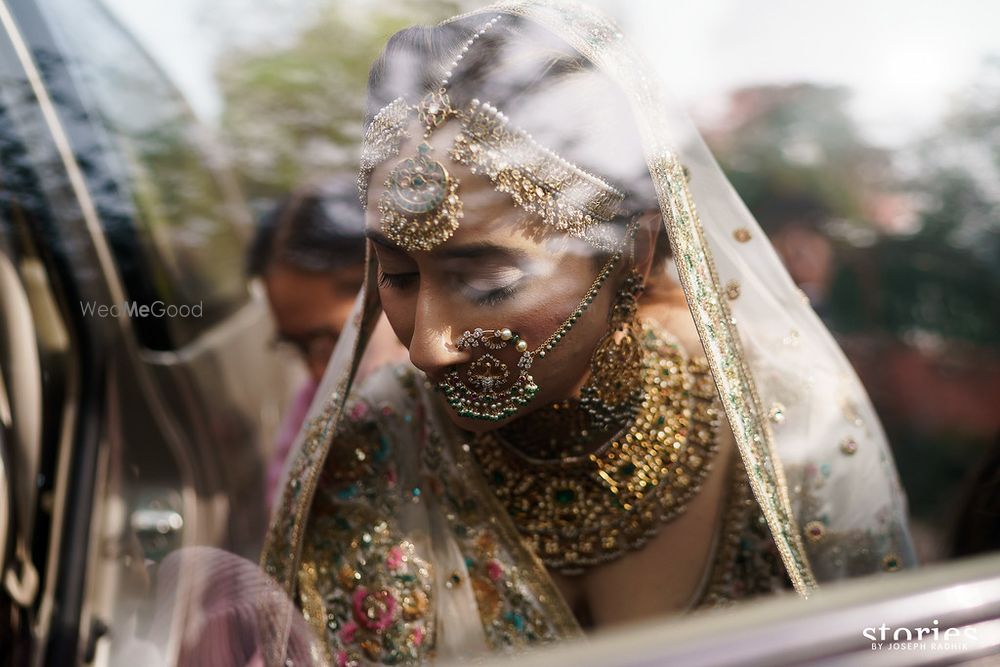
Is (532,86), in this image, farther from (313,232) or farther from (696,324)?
(313,232)

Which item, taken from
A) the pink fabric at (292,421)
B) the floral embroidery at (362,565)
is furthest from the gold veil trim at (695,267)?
the pink fabric at (292,421)

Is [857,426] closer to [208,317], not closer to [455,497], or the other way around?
[455,497]

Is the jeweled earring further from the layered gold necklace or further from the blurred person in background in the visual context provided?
the blurred person in background

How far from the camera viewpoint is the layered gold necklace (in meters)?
1.15

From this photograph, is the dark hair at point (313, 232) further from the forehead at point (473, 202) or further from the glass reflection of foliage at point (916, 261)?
the glass reflection of foliage at point (916, 261)

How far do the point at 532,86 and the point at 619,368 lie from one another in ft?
1.19

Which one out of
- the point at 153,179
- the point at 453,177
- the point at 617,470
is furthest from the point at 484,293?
the point at 153,179

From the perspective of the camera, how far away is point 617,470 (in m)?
1.15

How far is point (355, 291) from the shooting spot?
113 cm

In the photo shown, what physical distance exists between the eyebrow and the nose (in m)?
0.05

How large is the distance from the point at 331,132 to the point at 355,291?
225 mm

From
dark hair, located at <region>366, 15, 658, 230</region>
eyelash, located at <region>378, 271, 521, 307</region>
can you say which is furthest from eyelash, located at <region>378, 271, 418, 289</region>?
dark hair, located at <region>366, 15, 658, 230</region>

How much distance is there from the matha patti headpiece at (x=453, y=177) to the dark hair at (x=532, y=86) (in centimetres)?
1

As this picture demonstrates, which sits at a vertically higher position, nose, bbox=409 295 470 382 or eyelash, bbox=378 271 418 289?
eyelash, bbox=378 271 418 289
